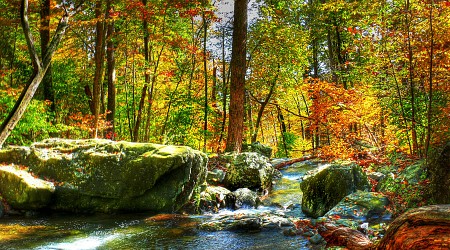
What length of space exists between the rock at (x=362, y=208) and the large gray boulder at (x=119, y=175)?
11.4 feet

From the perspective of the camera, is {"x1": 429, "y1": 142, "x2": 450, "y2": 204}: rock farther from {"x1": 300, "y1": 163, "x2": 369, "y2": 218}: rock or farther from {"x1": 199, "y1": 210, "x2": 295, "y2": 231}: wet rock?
{"x1": 199, "y1": 210, "x2": 295, "y2": 231}: wet rock

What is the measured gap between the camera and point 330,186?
25.6 ft

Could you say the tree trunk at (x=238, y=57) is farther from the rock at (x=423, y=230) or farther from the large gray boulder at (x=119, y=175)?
the rock at (x=423, y=230)

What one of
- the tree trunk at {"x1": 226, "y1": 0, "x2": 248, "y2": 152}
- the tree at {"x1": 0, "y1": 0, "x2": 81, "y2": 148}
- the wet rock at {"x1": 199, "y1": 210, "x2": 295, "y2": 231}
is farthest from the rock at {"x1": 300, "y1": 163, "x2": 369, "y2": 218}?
the tree at {"x1": 0, "y1": 0, "x2": 81, "y2": 148}

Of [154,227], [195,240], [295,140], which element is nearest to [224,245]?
[195,240]

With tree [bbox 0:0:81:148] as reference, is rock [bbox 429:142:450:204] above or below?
below

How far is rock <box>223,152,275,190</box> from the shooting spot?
1054 centimetres

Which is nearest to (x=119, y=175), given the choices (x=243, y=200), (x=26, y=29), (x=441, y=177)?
(x=243, y=200)

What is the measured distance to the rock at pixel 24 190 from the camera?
7.41 meters

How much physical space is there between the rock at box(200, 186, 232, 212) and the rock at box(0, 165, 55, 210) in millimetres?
3484

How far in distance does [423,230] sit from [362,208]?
380 cm

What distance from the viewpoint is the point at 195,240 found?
226 inches

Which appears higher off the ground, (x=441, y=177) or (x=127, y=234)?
(x=441, y=177)

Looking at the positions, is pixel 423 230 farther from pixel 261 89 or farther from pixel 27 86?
pixel 261 89
